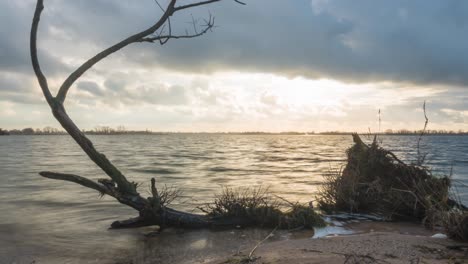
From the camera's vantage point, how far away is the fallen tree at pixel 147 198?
7613 mm

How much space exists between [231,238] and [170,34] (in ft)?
15.3

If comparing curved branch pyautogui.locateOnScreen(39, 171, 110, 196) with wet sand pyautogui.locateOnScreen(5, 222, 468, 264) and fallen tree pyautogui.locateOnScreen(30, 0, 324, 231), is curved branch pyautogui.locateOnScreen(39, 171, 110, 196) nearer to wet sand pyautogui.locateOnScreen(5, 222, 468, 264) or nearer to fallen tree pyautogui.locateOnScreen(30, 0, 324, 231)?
fallen tree pyautogui.locateOnScreen(30, 0, 324, 231)

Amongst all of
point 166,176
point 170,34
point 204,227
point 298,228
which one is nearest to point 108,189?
point 204,227

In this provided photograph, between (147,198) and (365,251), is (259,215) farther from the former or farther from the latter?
(365,251)

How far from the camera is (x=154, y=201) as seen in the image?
27.9ft

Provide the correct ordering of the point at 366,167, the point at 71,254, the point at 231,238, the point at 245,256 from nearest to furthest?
the point at 245,256 < the point at 71,254 < the point at 231,238 < the point at 366,167

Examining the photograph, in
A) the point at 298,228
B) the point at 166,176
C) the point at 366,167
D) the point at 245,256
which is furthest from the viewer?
the point at 166,176

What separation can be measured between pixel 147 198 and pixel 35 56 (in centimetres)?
373

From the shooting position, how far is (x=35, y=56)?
7523 millimetres

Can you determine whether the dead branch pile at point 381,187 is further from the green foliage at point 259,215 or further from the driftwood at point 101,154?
the driftwood at point 101,154

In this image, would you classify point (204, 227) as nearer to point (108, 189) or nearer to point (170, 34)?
point (108, 189)

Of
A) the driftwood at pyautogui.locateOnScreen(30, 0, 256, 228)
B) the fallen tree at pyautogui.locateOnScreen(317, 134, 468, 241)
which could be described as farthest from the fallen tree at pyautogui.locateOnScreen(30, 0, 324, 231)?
the fallen tree at pyautogui.locateOnScreen(317, 134, 468, 241)

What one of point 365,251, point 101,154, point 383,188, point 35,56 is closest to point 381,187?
point 383,188

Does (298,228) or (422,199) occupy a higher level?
(422,199)
